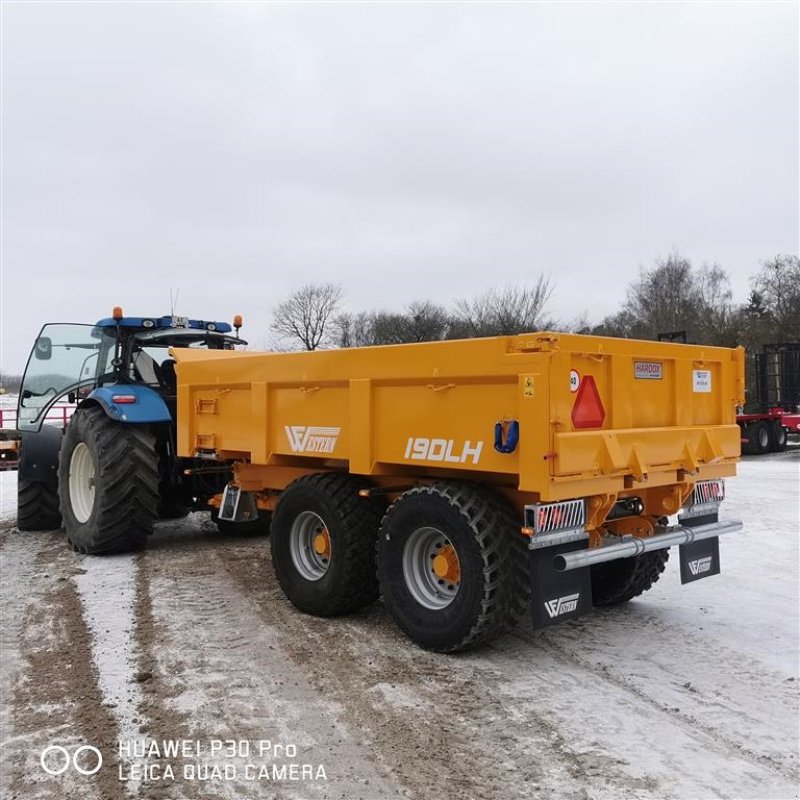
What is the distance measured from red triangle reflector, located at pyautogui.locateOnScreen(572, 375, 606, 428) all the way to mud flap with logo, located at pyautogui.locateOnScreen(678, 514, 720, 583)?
4.14 feet

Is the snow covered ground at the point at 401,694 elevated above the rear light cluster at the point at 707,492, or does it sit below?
below

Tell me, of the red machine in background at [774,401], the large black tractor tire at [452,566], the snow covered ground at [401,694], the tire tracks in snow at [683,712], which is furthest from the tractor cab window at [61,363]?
the red machine in background at [774,401]

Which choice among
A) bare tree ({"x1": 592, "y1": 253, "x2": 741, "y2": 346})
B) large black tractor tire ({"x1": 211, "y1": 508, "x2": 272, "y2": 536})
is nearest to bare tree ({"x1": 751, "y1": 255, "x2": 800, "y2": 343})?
bare tree ({"x1": 592, "y1": 253, "x2": 741, "y2": 346})

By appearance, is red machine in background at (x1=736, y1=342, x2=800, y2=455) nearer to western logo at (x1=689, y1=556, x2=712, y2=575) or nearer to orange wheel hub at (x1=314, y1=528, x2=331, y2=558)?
western logo at (x1=689, y1=556, x2=712, y2=575)

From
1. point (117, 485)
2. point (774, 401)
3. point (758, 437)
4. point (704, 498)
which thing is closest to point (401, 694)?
point (704, 498)

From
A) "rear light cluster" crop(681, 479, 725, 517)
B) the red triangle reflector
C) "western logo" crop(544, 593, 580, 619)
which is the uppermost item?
the red triangle reflector

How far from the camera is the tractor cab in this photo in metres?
7.93

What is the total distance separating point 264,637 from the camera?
15.9ft

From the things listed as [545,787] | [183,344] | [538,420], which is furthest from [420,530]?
[183,344]

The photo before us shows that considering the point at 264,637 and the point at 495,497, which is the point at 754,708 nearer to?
the point at 495,497

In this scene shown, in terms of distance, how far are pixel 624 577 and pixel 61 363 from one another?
6.31 m

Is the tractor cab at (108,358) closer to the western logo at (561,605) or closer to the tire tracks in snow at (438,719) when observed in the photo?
the tire tracks in snow at (438,719)

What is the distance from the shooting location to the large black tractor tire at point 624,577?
5.33 meters

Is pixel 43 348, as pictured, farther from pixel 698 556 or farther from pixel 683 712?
pixel 683 712
